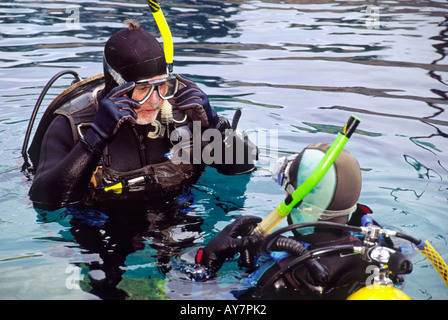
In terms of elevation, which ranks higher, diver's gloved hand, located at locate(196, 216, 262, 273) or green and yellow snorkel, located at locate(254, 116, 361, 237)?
green and yellow snorkel, located at locate(254, 116, 361, 237)

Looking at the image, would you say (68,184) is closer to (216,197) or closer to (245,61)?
(216,197)

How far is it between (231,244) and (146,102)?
4.24 ft

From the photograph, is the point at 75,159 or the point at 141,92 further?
the point at 141,92

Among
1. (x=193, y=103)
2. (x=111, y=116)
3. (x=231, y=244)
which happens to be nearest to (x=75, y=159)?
(x=111, y=116)

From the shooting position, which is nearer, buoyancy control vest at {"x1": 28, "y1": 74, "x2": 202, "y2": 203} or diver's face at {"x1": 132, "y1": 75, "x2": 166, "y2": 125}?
diver's face at {"x1": 132, "y1": 75, "x2": 166, "y2": 125}

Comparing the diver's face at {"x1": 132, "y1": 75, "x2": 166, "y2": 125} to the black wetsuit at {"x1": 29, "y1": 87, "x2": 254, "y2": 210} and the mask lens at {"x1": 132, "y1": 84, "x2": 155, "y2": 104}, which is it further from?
the black wetsuit at {"x1": 29, "y1": 87, "x2": 254, "y2": 210}

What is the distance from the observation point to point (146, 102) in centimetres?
389

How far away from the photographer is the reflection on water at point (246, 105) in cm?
376

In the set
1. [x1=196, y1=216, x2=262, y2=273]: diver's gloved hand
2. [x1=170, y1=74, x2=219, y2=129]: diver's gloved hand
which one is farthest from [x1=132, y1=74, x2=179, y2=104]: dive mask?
[x1=196, y1=216, x2=262, y2=273]: diver's gloved hand

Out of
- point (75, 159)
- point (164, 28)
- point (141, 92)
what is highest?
point (164, 28)

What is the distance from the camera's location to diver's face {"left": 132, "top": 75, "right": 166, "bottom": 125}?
3.88 meters

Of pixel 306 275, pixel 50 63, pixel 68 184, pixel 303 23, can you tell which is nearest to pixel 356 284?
pixel 306 275

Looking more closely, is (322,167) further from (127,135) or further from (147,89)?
(127,135)

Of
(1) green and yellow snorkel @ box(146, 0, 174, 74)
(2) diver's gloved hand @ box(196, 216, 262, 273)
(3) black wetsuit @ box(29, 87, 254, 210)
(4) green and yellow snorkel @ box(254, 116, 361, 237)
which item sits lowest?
(2) diver's gloved hand @ box(196, 216, 262, 273)
